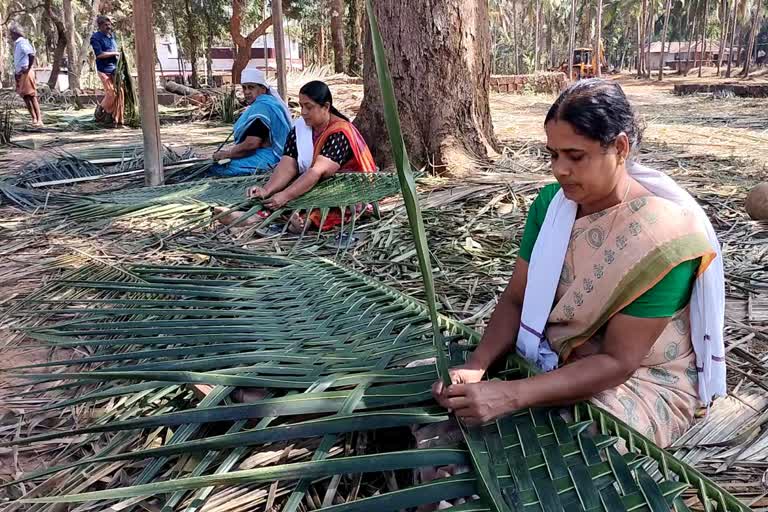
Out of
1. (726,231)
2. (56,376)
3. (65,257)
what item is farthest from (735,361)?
(65,257)

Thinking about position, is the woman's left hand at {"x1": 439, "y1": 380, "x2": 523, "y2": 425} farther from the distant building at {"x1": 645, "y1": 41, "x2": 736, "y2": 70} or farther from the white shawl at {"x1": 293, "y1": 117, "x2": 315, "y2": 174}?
the distant building at {"x1": 645, "y1": 41, "x2": 736, "y2": 70}

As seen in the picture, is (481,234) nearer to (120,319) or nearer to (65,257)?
(120,319)

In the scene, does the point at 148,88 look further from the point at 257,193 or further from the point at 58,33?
the point at 58,33

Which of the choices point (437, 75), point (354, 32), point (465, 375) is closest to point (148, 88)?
point (437, 75)

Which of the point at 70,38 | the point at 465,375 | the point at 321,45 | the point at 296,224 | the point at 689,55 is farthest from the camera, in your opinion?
the point at 689,55

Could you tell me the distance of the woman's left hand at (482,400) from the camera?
4.40ft

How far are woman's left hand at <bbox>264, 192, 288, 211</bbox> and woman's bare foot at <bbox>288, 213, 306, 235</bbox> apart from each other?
160 millimetres

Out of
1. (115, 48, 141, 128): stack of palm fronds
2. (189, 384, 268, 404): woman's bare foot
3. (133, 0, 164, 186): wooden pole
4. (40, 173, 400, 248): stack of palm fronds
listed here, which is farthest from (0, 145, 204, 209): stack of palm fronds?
(115, 48, 141, 128): stack of palm fronds

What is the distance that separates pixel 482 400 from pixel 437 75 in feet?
12.4

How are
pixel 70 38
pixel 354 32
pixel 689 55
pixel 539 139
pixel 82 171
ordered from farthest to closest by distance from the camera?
1. pixel 689 55
2. pixel 70 38
3. pixel 354 32
4. pixel 539 139
5. pixel 82 171

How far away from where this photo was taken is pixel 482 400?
1.34 m

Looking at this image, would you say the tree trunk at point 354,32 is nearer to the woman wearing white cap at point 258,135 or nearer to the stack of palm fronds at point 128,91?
the stack of palm fronds at point 128,91

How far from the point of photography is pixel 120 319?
7.81 ft

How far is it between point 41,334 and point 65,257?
1.10 metres
